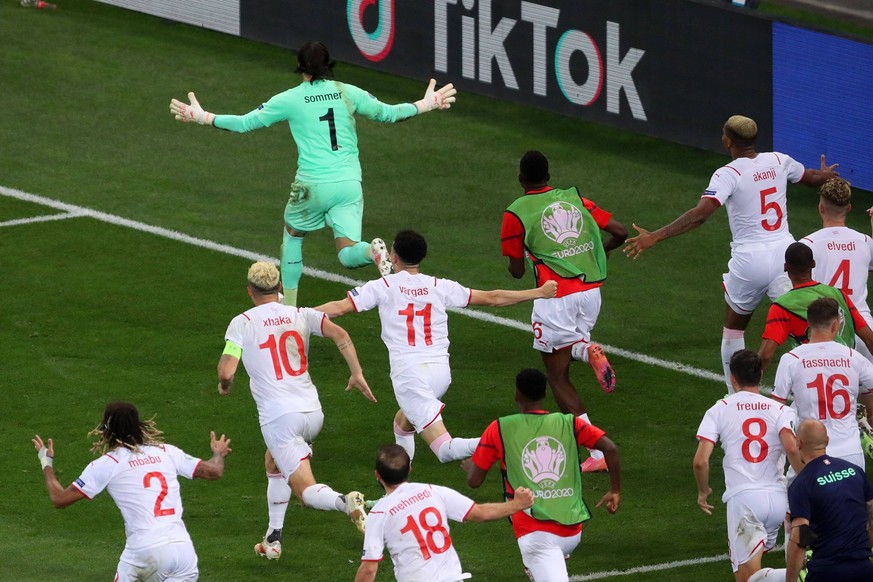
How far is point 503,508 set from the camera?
10672 millimetres

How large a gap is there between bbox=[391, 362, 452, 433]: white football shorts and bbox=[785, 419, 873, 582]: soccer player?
3323 millimetres

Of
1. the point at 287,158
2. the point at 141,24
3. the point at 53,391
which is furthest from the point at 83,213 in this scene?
the point at 141,24

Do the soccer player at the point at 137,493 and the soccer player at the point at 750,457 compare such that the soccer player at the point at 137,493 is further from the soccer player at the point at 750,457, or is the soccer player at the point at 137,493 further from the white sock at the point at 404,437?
the soccer player at the point at 750,457

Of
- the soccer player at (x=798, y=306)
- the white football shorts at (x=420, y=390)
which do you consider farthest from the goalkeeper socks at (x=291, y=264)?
the soccer player at (x=798, y=306)

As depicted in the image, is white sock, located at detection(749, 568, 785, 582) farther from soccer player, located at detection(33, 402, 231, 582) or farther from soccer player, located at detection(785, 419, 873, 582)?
soccer player, located at detection(33, 402, 231, 582)

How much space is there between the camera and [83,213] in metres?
20.5

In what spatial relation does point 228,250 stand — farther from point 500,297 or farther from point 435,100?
point 500,297

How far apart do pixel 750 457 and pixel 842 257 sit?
2952 mm

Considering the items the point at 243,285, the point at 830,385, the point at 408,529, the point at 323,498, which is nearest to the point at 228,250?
the point at 243,285

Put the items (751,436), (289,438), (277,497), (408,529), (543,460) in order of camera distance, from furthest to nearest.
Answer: (277,497)
(289,438)
(751,436)
(543,460)
(408,529)

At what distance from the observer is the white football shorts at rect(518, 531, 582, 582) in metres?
11.3

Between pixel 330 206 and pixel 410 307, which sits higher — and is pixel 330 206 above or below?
above

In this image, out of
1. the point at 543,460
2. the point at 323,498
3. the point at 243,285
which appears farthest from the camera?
the point at 243,285

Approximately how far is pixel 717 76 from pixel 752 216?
6967mm
